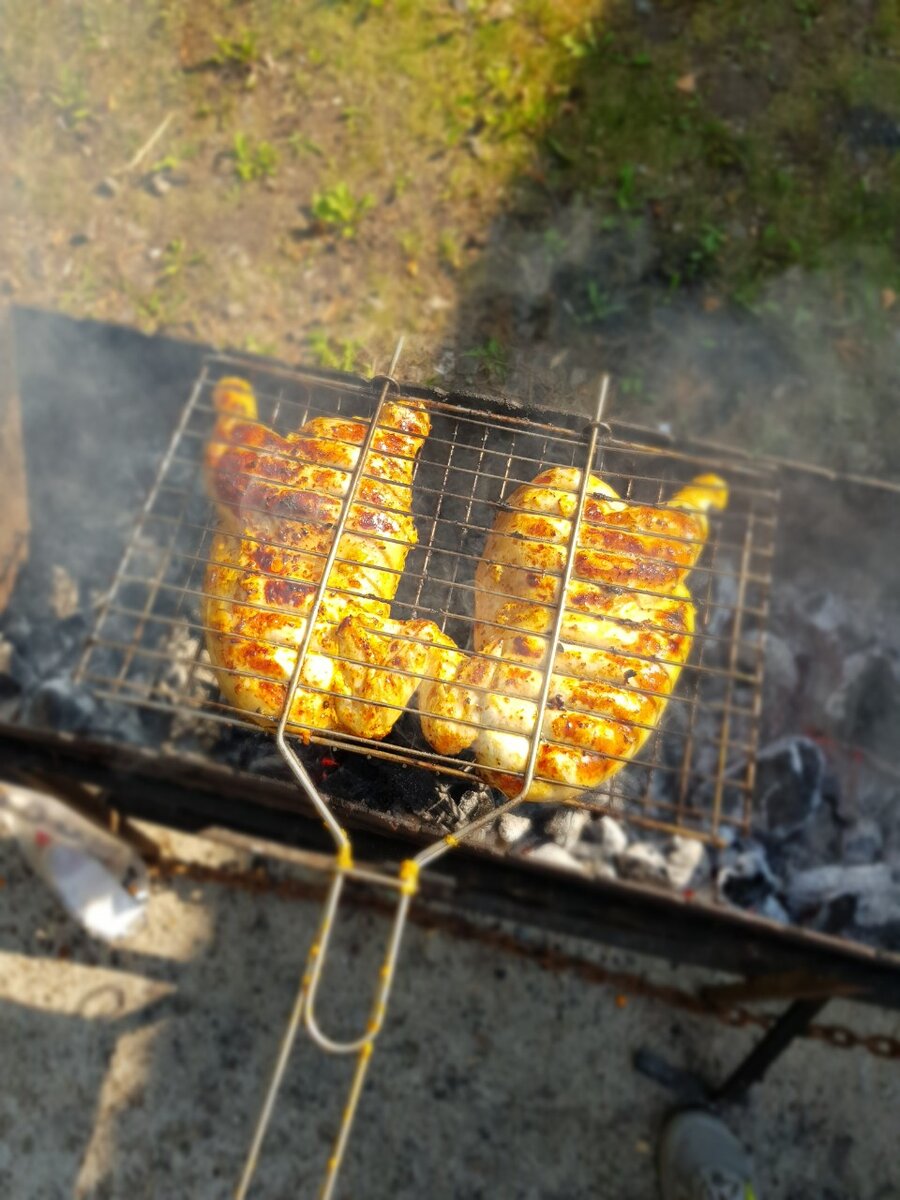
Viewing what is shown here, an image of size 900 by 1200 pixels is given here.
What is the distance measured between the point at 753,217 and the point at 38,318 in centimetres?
421

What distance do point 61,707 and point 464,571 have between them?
231 cm

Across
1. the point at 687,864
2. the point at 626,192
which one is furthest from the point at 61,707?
the point at 626,192

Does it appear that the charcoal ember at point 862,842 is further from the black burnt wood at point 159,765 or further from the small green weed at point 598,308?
the small green weed at point 598,308

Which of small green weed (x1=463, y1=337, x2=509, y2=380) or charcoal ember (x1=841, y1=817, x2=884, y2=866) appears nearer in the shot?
small green weed (x1=463, y1=337, x2=509, y2=380)

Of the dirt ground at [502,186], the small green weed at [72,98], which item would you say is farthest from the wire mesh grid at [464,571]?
the small green weed at [72,98]

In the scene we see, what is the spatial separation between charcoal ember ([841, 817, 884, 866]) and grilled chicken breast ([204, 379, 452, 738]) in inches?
104

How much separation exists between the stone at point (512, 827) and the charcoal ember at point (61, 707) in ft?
7.75

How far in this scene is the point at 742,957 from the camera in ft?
10.6

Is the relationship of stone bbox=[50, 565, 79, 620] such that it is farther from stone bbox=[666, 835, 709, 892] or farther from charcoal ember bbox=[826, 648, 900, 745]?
charcoal ember bbox=[826, 648, 900, 745]

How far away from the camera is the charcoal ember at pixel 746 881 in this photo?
388cm

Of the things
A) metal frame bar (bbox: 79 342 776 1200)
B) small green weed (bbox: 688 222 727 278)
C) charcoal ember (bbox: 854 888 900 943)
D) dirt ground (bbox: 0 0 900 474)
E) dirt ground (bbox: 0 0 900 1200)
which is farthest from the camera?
small green weed (bbox: 688 222 727 278)

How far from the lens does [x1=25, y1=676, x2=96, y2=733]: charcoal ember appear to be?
4.03m

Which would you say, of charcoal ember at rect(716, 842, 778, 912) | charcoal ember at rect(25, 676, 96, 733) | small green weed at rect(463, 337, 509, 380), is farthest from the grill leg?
charcoal ember at rect(25, 676, 96, 733)

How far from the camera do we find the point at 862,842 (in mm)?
3998
